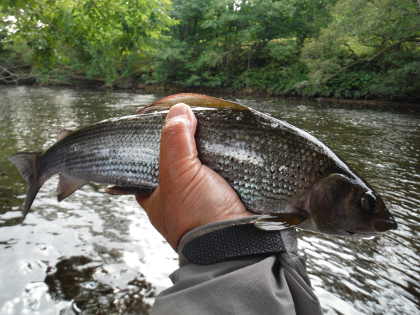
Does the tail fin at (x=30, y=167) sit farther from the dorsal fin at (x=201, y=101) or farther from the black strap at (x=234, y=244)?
the black strap at (x=234, y=244)

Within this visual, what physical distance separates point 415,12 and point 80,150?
20.4 metres

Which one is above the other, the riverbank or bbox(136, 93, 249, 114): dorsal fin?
bbox(136, 93, 249, 114): dorsal fin

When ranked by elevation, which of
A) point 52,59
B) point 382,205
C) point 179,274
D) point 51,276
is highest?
point 52,59

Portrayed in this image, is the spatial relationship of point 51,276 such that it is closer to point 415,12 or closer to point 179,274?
point 179,274

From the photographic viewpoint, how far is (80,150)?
2244mm

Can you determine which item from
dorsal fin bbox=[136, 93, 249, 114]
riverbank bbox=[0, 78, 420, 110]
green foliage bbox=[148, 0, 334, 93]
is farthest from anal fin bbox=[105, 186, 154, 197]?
green foliage bbox=[148, 0, 334, 93]

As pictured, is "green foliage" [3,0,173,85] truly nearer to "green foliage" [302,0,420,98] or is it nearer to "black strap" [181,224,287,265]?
"black strap" [181,224,287,265]

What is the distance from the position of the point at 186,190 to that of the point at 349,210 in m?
0.78

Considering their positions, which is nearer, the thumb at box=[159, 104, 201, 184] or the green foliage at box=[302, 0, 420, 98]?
the thumb at box=[159, 104, 201, 184]

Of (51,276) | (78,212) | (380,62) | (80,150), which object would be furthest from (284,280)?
(380,62)

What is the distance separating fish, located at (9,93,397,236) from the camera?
4.84 feet

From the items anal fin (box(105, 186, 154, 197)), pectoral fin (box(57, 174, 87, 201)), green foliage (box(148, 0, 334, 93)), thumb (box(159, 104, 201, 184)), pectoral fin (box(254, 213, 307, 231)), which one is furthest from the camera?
green foliage (box(148, 0, 334, 93))

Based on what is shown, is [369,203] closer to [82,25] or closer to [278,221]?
[278,221]

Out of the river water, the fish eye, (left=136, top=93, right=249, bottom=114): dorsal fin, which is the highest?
(left=136, top=93, right=249, bottom=114): dorsal fin
